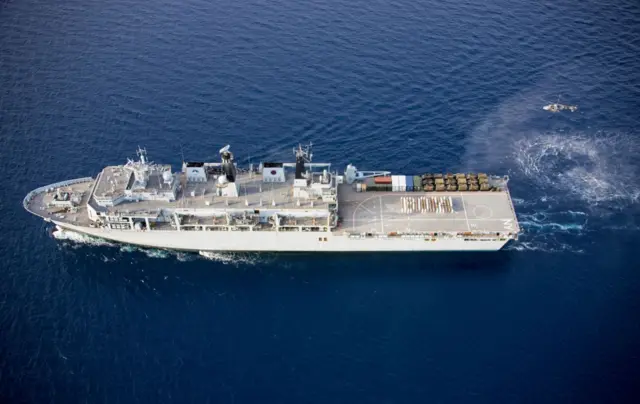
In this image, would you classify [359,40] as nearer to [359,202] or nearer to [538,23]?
[538,23]

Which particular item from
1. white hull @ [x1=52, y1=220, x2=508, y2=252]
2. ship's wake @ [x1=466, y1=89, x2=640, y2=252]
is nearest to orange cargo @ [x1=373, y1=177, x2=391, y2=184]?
white hull @ [x1=52, y1=220, x2=508, y2=252]

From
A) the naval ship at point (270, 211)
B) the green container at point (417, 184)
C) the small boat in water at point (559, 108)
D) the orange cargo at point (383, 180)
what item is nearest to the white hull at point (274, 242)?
the naval ship at point (270, 211)

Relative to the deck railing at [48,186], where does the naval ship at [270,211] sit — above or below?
below

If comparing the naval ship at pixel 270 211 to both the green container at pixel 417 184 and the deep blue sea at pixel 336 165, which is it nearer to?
the green container at pixel 417 184

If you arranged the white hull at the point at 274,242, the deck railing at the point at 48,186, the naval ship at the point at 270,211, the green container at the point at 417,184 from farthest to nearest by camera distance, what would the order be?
the green container at the point at 417,184
the deck railing at the point at 48,186
the white hull at the point at 274,242
the naval ship at the point at 270,211

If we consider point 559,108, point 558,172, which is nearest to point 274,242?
point 558,172

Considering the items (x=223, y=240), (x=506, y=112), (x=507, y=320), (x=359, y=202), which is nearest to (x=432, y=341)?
(x=507, y=320)

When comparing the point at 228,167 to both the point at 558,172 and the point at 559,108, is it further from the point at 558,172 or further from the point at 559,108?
the point at 559,108
